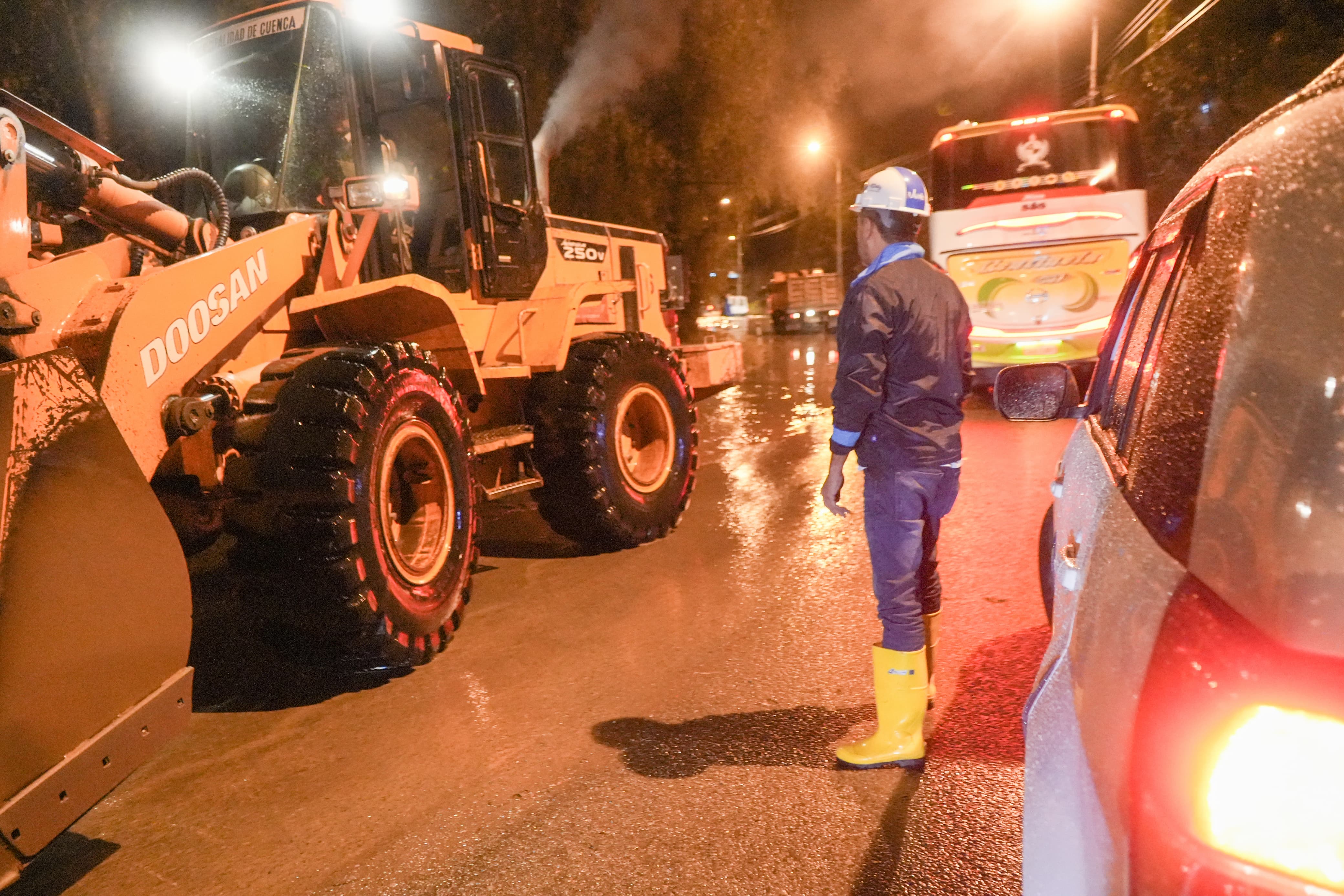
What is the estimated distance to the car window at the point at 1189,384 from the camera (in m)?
1.17

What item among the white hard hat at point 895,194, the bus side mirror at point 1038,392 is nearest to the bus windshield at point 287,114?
the white hard hat at point 895,194

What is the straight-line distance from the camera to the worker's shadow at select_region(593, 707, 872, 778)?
3309 mm

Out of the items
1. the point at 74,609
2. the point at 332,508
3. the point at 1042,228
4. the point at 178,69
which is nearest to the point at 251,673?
the point at 332,508

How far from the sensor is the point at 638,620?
4840mm

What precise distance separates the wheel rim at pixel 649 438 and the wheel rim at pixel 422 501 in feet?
6.14

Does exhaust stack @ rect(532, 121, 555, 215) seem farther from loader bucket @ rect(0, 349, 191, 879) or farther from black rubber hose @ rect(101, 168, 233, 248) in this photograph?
loader bucket @ rect(0, 349, 191, 879)

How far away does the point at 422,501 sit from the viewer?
4.76 meters

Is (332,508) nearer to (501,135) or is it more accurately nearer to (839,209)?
(501,135)

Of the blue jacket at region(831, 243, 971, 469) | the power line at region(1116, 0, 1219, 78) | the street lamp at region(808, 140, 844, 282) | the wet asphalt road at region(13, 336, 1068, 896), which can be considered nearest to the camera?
the wet asphalt road at region(13, 336, 1068, 896)

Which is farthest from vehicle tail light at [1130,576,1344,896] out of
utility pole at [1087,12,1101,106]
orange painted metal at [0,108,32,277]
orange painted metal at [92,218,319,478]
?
utility pole at [1087,12,1101,106]

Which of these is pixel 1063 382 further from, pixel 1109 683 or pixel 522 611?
pixel 522 611

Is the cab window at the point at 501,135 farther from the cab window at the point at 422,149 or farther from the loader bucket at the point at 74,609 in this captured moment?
the loader bucket at the point at 74,609

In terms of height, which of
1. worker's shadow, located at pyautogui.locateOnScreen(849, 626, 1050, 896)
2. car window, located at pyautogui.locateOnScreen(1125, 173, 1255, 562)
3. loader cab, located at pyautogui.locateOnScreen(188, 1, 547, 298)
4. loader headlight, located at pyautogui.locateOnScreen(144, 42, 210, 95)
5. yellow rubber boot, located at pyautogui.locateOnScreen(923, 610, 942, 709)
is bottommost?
worker's shadow, located at pyautogui.locateOnScreen(849, 626, 1050, 896)

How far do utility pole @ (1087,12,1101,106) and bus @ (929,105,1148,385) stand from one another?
8728mm
